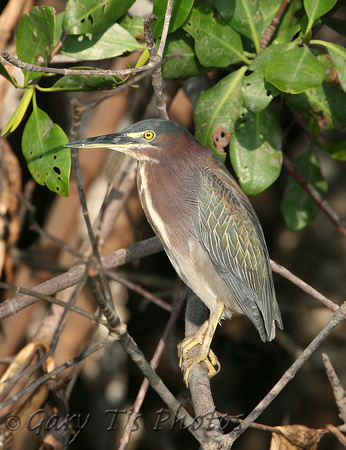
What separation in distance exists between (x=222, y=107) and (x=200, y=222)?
45cm

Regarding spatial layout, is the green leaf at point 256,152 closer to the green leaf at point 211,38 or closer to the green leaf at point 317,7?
the green leaf at point 211,38

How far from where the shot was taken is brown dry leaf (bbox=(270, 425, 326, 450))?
167cm

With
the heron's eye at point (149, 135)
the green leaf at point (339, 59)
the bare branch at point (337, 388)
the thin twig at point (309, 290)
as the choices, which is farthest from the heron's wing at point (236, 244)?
the green leaf at point (339, 59)

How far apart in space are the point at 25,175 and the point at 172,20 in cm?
171

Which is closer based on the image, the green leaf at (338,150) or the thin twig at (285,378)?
the thin twig at (285,378)

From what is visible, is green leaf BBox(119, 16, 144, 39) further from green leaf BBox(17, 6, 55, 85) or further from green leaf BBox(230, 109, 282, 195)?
green leaf BBox(230, 109, 282, 195)

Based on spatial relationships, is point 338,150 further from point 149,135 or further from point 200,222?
point 149,135

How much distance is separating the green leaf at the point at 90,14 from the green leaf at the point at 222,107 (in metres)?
0.45

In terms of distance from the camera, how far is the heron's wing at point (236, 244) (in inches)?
75.1

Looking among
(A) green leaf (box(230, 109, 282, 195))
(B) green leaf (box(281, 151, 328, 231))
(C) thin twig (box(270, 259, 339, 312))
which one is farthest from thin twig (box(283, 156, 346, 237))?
(C) thin twig (box(270, 259, 339, 312))

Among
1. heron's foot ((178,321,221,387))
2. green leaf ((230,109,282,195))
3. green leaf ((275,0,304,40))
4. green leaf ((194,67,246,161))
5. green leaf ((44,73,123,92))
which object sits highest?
green leaf ((275,0,304,40))

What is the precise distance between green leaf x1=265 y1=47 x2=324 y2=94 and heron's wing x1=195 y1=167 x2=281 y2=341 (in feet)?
1.51

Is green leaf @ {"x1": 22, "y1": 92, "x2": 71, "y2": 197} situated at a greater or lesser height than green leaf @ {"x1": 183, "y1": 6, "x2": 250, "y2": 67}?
lesser

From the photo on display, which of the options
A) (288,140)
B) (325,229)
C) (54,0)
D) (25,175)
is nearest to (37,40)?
(54,0)
